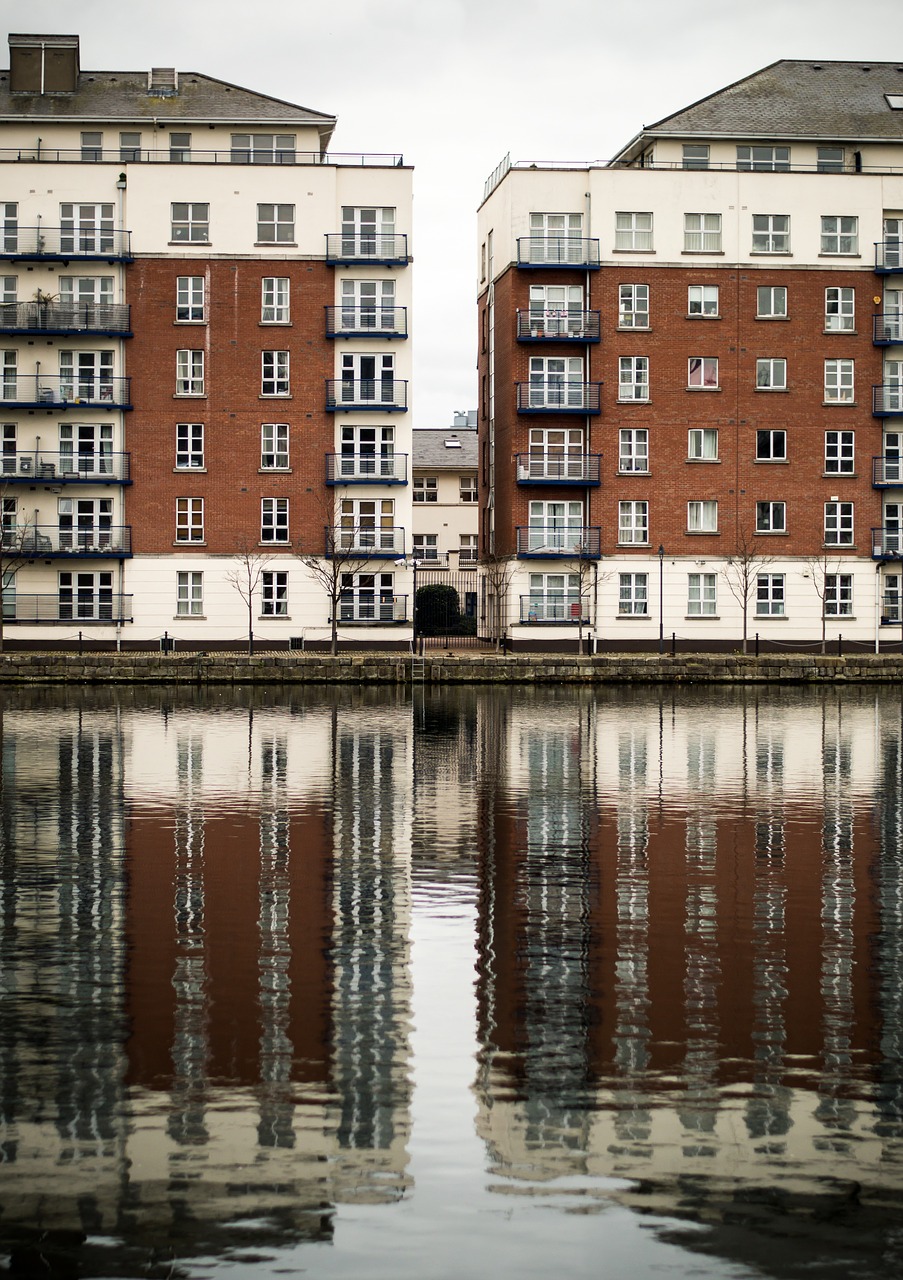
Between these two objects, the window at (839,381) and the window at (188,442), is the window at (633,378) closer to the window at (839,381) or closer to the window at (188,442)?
the window at (839,381)

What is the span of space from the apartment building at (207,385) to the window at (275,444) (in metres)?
0.07

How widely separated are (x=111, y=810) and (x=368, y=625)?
38.4 m

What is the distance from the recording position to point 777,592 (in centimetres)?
6006

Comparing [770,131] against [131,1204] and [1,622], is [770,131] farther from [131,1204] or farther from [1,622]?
[131,1204]

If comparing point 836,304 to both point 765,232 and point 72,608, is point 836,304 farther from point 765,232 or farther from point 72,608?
point 72,608

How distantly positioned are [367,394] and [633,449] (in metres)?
9.83

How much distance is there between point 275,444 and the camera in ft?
190

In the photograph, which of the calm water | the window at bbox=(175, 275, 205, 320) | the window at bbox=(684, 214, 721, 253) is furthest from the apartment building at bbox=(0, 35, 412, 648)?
the calm water

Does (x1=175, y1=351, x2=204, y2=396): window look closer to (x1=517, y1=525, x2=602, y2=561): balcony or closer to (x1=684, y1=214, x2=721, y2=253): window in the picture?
(x1=517, y1=525, x2=602, y2=561): balcony

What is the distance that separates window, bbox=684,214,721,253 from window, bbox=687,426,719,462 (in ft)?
21.1

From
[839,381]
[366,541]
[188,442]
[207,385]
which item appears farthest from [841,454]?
[188,442]

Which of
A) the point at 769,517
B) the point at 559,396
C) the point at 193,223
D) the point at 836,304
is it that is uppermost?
the point at 193,223

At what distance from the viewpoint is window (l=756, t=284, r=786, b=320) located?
5972cm

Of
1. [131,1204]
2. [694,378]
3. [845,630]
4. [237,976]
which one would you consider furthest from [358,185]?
[131,1204]
